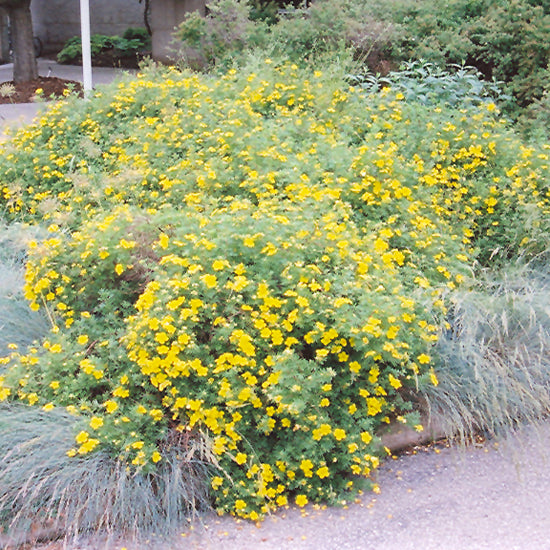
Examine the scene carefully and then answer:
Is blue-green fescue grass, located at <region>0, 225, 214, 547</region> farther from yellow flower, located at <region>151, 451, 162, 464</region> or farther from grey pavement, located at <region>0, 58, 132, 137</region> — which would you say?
grey pavement, located at <region>0, 58, 132, 137</region>

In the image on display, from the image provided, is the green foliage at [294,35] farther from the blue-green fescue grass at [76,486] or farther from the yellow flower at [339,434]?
the blue-green fescue grass at [76,486]

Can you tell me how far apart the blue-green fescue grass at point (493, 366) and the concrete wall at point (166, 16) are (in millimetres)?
10351

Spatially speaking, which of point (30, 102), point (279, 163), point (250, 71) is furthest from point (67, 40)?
point (279, 163)

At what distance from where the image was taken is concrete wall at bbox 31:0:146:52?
18.4 meters

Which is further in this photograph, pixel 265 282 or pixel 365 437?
pixel 265 282

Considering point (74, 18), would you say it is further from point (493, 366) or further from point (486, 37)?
point (493, 366)

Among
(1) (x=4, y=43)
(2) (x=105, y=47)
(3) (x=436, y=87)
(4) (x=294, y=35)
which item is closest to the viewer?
(3) (x=436, y=87)

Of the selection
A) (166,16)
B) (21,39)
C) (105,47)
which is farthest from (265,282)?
(105,47)

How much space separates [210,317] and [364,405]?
2.73 feet

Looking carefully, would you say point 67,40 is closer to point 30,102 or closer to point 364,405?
point 30,102

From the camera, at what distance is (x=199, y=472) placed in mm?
3506

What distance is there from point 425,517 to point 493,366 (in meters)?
1.02

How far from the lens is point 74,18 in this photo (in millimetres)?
18797

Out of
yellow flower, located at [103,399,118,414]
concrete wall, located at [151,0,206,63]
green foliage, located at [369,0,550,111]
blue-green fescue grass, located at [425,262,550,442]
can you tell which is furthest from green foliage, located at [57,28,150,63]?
yellow flower, located at [103,399,118,414]
